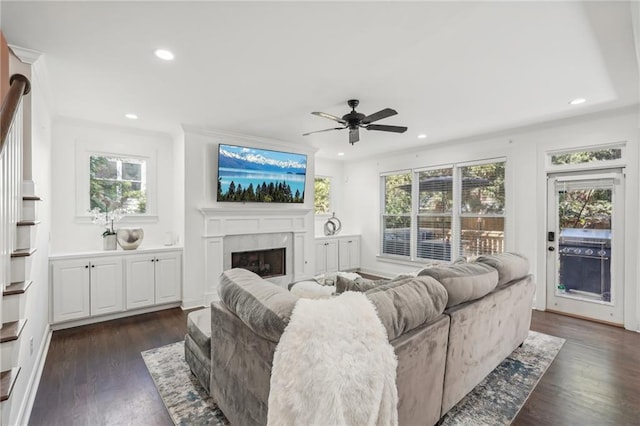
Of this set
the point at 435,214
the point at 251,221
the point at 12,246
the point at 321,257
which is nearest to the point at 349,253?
the point at 321,257

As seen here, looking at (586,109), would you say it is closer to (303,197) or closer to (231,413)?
(303,197)

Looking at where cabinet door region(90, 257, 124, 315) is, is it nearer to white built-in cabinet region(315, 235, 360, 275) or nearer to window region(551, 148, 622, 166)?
white built-in cabinet region(315, 235, 360, 275)

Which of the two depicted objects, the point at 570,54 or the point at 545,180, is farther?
the point at 545,180

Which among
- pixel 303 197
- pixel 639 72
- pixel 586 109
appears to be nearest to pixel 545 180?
pixel 586 109

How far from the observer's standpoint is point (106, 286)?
12.5 feet

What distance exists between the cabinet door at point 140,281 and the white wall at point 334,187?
3463 mm

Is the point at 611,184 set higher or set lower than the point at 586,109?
lower

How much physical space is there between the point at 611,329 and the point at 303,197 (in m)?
4.52

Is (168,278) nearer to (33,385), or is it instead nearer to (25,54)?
(33,385)

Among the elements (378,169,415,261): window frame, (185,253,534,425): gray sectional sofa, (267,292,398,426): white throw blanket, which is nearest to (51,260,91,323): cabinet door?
(185,253,534,425): gray sectional sofa

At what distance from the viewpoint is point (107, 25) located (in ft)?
6.69

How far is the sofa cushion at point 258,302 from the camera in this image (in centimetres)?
142

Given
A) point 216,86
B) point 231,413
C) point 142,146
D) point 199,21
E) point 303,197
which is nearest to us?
point 231,413

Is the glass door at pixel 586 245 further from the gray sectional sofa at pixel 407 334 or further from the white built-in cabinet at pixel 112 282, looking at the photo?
the white built-in cabinet at pixel 112 282
